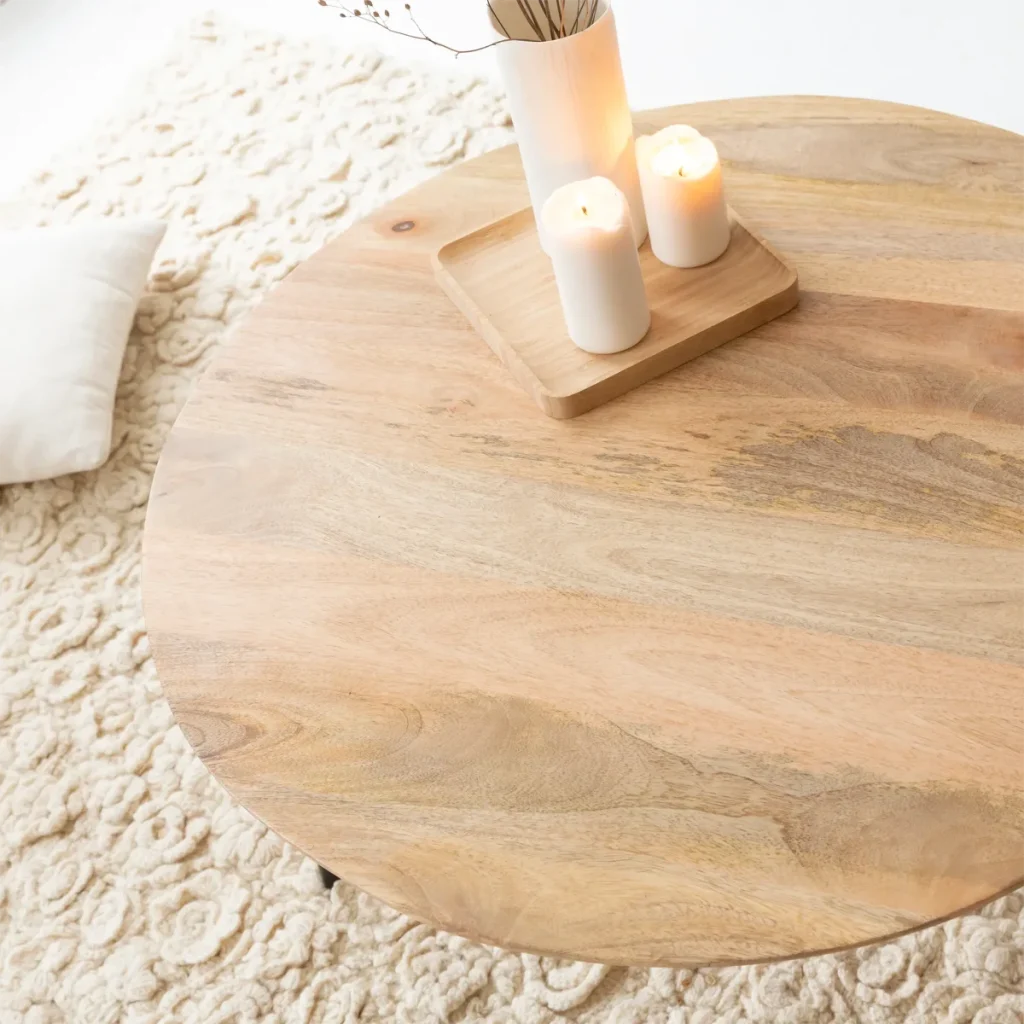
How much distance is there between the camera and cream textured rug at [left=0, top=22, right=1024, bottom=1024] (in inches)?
49.3

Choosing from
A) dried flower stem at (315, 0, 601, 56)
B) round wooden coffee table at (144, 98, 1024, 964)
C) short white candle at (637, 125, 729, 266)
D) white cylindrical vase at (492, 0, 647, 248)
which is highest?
dried flower stem at (315, 0, 601, 56)

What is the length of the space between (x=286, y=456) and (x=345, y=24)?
1.60 meters

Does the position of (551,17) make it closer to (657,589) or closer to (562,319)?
(562,319)

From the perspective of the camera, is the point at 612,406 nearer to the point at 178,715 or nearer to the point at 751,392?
the point at 751,392

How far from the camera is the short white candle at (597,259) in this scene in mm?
1081

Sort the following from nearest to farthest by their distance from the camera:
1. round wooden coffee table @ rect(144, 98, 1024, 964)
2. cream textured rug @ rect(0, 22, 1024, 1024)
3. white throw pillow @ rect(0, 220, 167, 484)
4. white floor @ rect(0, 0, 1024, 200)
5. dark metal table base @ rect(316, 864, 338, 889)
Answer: round wooden coffee table @ rect(144, 98, 1024, 964) < cream textured rug @ rect(0, 22, 1024, 1024) < dark metal table base @ rect(316, 864, 338, 889) < white throw pillow @ rect(0, 220, 167, 484) < white floor @ rect(0, 0, 1024, 200)

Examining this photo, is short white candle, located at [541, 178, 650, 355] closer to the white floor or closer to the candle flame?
the candle flame

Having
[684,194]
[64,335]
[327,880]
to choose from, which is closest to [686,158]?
[684,194]

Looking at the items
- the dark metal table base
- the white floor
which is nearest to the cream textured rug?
the dark metal table base

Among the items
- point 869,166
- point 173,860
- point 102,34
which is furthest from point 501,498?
point 102,34

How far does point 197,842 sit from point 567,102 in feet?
2.94

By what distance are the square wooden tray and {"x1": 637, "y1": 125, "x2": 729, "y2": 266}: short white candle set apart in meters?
0.02

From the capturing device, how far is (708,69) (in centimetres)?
232

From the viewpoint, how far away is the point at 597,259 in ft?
3.57
